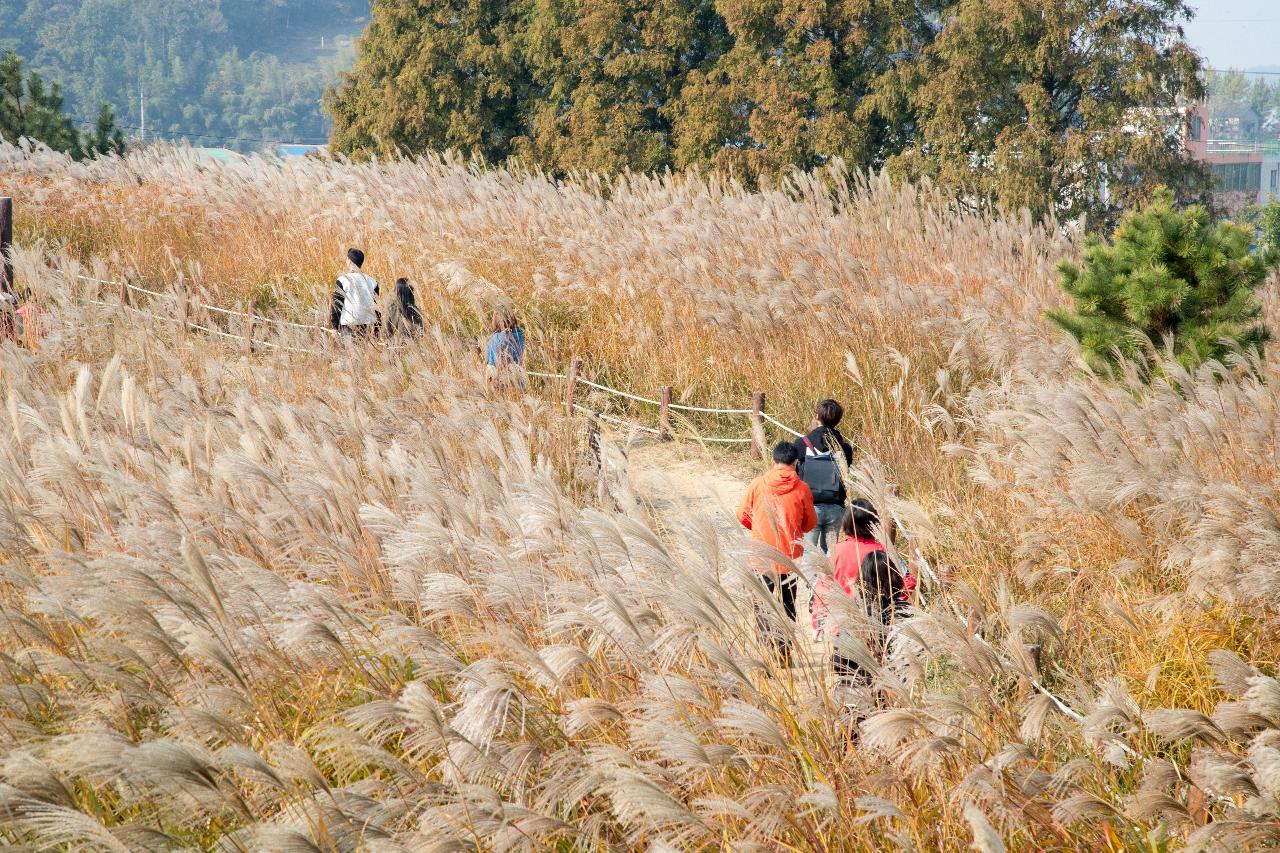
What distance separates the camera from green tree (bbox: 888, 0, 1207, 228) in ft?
61.6

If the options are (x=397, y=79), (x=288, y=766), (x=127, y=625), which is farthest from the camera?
(x=397, y=79)

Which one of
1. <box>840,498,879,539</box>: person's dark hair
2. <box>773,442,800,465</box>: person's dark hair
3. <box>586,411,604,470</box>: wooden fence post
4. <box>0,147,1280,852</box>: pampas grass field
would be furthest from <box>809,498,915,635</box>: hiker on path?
<box>586,411,604,470</box>: wooden fence post

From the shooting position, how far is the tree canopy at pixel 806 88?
19.0 meters

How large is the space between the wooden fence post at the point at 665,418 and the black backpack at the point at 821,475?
2.26 metres

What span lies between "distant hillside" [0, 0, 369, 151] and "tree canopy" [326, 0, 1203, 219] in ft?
392

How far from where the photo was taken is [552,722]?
2.95 meters

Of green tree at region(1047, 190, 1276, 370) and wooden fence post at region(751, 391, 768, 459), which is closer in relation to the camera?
green tree at region(1047, 190, 1276, 370)

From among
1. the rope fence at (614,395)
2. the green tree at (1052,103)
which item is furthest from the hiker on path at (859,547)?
the green tree at (1052,103)

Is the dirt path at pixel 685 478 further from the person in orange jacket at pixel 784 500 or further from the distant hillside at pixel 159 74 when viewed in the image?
the distant hillside at pixel 159 74

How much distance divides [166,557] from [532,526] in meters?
1.02

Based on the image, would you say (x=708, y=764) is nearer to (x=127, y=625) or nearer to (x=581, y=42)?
(x=127, y=625)

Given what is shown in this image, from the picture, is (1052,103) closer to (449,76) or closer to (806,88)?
(806,88)

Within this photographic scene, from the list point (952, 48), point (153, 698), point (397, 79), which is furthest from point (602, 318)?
point (397, 79)

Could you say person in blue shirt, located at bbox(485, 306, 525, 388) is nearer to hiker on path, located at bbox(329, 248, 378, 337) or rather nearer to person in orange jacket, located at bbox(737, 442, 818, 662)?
hiker on path, located at bbox(329, 248, 378, 337)
